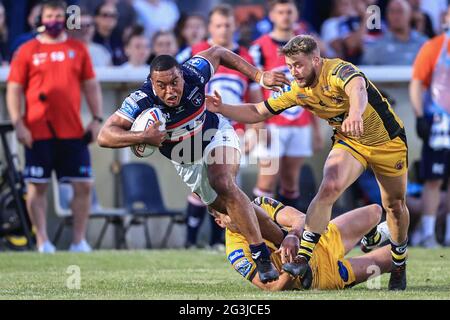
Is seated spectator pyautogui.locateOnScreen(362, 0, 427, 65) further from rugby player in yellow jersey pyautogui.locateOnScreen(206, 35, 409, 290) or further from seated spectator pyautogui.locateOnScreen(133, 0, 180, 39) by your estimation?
rugby player in yellow jersey pyautogui.locateOnScreen(206, 35, 409, 290)

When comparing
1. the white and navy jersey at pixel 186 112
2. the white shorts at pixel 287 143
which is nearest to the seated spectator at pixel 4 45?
the white shorts at pixel 287 143

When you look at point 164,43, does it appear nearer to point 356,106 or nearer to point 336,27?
point 336,27

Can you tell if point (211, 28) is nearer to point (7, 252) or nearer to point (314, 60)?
point (7, 252)

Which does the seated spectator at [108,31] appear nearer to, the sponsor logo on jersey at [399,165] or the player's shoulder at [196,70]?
the player's shoulder at [196,70]

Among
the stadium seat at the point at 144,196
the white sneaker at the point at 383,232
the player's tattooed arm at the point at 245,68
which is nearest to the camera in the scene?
the player's tattooed arm at the point at 245,68

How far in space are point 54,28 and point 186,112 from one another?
4.73m

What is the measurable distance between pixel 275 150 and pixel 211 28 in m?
1.74

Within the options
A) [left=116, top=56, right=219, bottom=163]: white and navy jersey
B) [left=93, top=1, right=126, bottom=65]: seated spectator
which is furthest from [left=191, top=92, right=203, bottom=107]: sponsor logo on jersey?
[left=93, top=1, right=126, bottom=65]: seated spectator

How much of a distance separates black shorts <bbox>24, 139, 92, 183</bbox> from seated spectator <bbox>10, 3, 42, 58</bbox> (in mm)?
1492

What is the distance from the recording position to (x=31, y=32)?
15.5 metres

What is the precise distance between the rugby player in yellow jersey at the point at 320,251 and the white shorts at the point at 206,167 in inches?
9.3

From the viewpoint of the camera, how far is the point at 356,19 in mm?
16844

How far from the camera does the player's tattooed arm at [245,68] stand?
32.0ft
